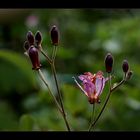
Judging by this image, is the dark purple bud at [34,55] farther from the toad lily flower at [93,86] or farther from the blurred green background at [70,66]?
the blurred green background at [70,66]

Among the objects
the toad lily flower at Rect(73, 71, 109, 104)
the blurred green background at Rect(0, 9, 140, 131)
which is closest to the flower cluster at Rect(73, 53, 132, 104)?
the toad lily flower at Rect(73, 71, 109, 104)

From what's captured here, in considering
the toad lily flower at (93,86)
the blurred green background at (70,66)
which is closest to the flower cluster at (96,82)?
the toad lily flower at (93,86)

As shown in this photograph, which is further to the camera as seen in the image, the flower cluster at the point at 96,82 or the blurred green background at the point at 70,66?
the blurred green background at the point at 70,66

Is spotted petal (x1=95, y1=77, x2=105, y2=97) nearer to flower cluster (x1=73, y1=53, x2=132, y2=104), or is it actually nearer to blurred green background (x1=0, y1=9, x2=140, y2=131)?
flower cluster (x1=73, y1=53, x2=132, y2=104)

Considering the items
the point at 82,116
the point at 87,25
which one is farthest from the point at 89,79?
the point at 87,25

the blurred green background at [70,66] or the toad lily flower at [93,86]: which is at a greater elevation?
the toad lily flower at [93,86]

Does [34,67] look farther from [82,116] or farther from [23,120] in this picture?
[82,116]

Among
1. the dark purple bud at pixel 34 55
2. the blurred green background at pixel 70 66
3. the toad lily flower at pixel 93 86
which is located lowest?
the blurred green background at pixel 70 66

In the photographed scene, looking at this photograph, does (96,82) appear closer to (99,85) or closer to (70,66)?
(99,85)
